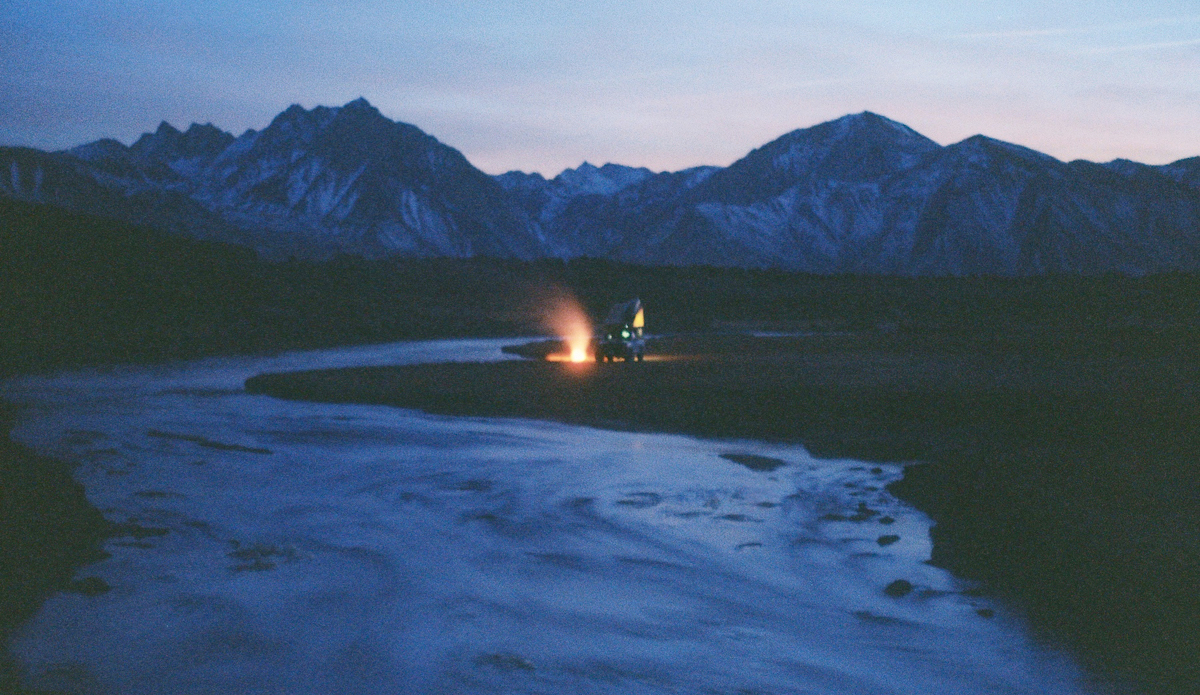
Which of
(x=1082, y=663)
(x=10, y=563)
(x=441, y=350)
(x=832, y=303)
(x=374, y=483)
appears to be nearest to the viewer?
(x=1082, y=663)

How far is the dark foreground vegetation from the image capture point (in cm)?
1577

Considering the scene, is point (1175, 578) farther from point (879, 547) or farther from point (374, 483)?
point (374, 483)

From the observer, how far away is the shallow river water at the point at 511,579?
1324 cm

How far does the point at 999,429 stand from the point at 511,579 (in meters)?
15.8

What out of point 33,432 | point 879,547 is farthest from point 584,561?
point 33,432

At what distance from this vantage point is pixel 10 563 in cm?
1591

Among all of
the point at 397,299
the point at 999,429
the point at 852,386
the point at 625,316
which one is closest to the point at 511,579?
Result: the point at 999,429

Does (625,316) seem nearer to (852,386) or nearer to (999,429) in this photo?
(852,386)

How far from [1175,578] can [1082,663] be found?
2769 millimetres

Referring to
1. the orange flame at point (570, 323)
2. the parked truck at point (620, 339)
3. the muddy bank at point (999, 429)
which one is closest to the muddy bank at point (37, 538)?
the muddy bank at point (999, 429)

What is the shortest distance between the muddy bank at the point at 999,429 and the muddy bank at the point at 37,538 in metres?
13.5

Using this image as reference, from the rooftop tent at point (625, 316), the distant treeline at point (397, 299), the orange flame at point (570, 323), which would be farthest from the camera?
the distant treeline at point (397, 299)

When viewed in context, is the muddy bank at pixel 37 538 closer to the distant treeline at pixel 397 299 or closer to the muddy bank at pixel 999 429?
the muddy bank at pixel 999 429

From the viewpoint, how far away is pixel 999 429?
27.8 m
